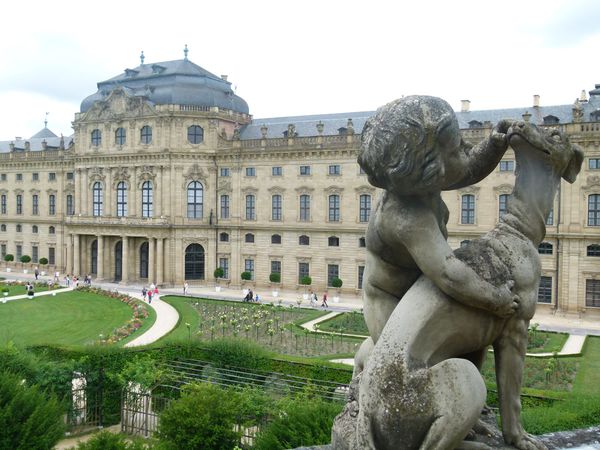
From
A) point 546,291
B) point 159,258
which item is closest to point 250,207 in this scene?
point 159,258

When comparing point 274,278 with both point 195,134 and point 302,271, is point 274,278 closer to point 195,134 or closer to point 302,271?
point 302,271

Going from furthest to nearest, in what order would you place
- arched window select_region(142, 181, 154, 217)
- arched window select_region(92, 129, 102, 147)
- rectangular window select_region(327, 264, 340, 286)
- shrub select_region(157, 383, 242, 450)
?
arched window select_region(92, 129, 102, 147) → arched window select_region(142, 181, 154, 217) → rectangular window select_region(327, 264, 340, 286) → shrub select_region(157, 383, 242, 450)

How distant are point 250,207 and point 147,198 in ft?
29.2

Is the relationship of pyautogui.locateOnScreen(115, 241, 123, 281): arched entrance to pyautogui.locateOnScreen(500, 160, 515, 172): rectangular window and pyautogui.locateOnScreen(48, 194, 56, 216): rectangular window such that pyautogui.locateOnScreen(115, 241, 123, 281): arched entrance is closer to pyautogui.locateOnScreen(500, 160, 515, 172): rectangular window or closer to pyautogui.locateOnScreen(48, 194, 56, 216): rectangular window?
pyautogui.locateOnScreen(48, 194, 56, 216): rectangular window

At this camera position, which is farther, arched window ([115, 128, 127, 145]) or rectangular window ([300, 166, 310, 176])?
arched window ([115, 128, 127, 145])

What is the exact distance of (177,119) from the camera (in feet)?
156

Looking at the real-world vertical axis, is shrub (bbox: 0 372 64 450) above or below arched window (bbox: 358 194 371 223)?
below

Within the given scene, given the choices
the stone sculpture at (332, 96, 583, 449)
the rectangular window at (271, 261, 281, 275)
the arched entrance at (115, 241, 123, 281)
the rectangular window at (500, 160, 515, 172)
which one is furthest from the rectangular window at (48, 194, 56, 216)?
the stone sculpture at (332, 96, 583, 449)

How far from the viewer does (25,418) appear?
42.8 ft

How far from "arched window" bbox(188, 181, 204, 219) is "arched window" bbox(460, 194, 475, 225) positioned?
68.4 feet

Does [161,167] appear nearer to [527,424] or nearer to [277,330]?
[277,330]

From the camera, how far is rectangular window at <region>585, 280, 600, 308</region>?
36250 millimetres

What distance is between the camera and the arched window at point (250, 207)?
4744cm

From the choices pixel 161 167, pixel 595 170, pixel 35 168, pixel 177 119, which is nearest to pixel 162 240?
pixel 161 167
